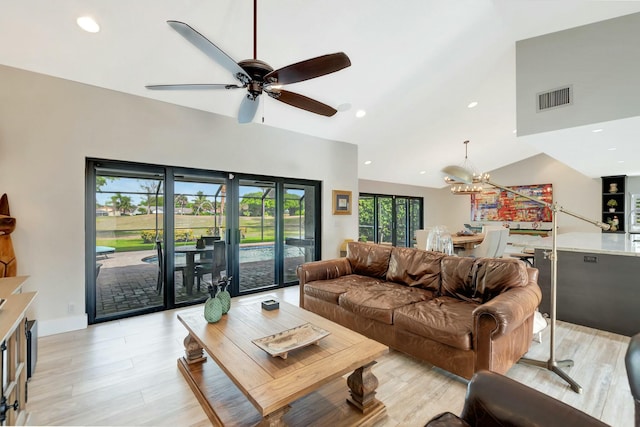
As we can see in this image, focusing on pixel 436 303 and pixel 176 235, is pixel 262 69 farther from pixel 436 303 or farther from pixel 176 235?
pixel 176 235

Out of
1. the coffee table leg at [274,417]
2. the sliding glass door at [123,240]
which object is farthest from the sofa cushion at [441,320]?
the sliding glass door at [123,240]

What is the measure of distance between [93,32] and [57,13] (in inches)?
10.1

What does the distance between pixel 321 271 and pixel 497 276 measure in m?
2.00

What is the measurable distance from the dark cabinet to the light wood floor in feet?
22.2

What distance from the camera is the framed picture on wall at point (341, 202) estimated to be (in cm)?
564

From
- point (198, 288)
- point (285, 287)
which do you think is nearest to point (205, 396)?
point (198, 288)

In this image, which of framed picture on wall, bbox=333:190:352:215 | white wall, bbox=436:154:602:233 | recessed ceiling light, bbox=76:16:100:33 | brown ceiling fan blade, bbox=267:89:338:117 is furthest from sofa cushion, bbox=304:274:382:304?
white wall, bbox=436:154:602:233

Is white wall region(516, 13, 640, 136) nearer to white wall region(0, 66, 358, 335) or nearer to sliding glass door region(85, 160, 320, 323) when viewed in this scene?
sliding glass door region(85, 160, 320, 323)

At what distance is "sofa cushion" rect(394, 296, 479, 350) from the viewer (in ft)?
6.88

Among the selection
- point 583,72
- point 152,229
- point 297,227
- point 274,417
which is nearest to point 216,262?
point 152,229

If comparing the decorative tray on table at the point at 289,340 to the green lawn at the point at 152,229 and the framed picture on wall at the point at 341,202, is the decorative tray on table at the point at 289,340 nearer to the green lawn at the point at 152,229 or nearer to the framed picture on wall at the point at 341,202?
the green lawn at the point at 152,229

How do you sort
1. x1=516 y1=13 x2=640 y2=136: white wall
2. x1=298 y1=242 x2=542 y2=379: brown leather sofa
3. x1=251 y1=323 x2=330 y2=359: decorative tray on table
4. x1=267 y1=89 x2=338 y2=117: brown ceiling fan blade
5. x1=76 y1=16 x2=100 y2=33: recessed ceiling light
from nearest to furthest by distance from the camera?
x1=251 y1=323 x2=330 y2=359: decorative tray on table < x1=298 y1=242 x2=542 y2=379: brown leather sofa < x1=267 y1=89 x2=338 y2=117: brown ceiling fan blade < x1=76 y1=16 x2=100 y2=33: recessed ceiling light < x1=516 y1=13 x2=640 y2=136: white wall

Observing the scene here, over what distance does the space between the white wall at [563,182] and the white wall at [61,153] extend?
391 inches

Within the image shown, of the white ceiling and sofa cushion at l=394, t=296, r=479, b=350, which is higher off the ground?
the white ceiling
